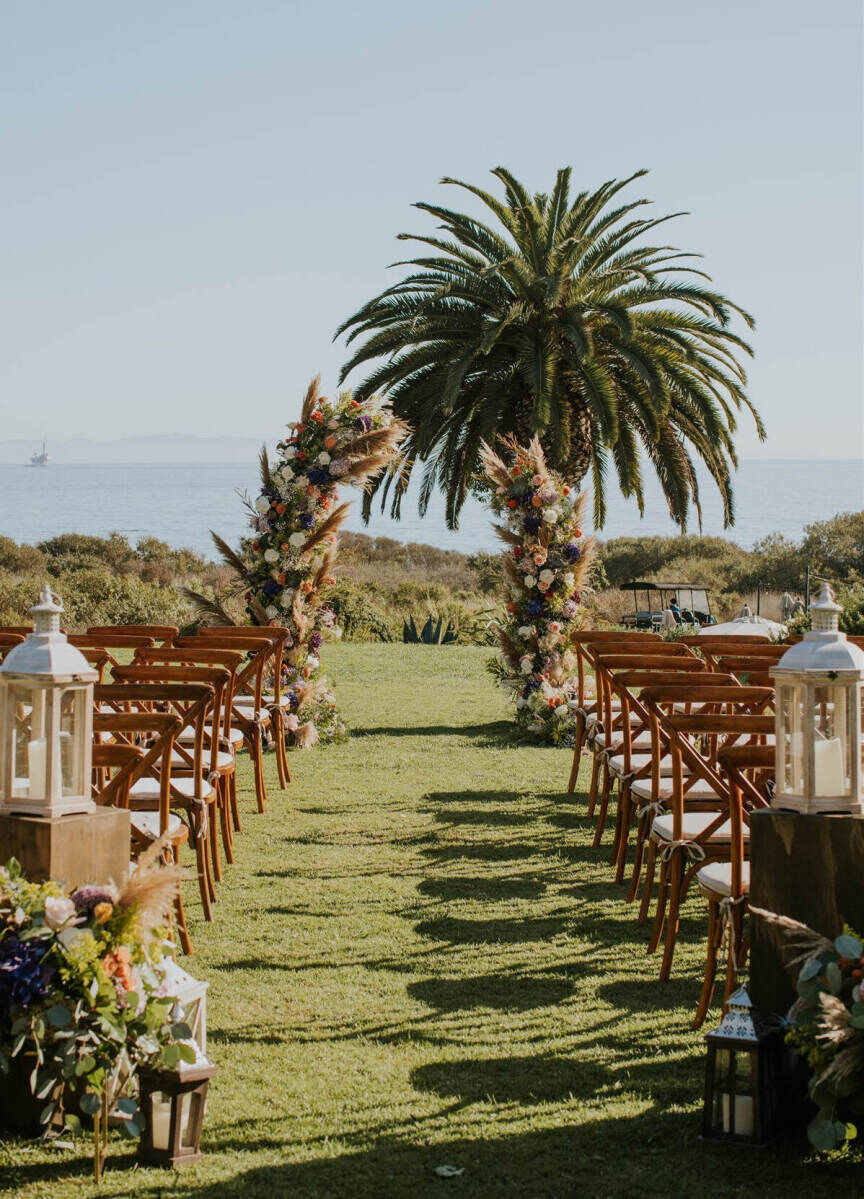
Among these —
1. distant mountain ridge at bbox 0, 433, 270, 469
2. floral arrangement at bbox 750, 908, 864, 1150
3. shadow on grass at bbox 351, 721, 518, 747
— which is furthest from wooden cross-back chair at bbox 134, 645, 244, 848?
distant mountain ridge at bbox 0, 433, 270, 469

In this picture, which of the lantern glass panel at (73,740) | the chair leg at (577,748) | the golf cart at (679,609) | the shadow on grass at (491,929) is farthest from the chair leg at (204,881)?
the golf cart at (679,609)

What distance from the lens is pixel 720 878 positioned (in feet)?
13.4

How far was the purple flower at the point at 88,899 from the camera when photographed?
→ 3160 mm

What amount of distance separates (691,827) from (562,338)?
10549 mm

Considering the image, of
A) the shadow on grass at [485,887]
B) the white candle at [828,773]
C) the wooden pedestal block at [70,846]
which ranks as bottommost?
the shadow on grass at [485,887]

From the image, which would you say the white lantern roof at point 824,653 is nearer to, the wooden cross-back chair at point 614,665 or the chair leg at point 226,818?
the wooden cross-back chair at point 614,665

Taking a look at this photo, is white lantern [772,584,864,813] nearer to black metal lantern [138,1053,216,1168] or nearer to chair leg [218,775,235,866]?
black metal lantern [138,1053,216,1168]

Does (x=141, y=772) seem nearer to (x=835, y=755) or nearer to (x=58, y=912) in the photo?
(x=58, y=912)

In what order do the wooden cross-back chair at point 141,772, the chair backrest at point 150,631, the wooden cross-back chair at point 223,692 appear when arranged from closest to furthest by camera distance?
the wooden cross-back chair at point 141,772
the wooden cross-back chair at point 223,692
the chair backrest at point 150,631

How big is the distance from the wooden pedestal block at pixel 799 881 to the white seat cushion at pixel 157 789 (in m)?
2.59

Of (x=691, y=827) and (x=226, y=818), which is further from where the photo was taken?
(x=226, y=818)

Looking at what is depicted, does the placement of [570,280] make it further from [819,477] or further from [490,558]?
[819,477]

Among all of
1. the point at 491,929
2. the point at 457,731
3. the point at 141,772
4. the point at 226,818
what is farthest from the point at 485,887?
the point at 457,731

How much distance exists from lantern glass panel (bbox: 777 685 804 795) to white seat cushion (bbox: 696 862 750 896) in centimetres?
48
